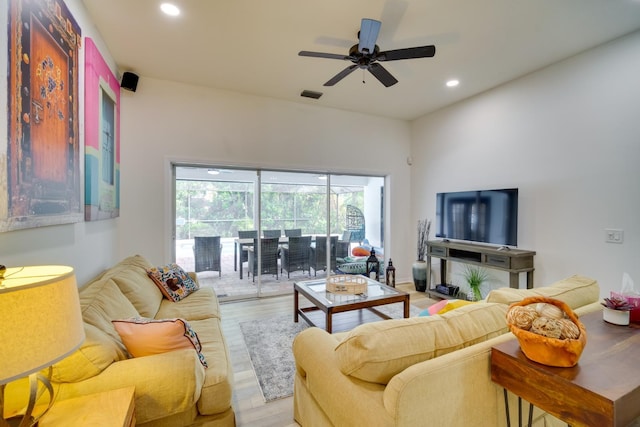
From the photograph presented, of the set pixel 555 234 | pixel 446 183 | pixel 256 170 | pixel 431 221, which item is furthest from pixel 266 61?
pixel 555 234

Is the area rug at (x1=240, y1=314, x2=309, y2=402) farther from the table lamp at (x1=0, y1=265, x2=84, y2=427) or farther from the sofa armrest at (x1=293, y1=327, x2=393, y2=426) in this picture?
the table lamp at (x1=0, y1=265, x2=84, y2=427)

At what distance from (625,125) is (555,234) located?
4.07ft

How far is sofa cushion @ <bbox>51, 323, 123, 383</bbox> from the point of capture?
3.99ft

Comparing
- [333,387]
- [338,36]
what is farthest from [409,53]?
[333,387]

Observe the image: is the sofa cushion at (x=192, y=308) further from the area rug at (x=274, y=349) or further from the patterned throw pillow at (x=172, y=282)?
the area rug at (x=274, y=349)

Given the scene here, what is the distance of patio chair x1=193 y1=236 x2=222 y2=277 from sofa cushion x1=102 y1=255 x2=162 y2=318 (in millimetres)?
1309

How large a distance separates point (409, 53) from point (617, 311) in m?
2.21

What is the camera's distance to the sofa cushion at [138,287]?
7.31 feet

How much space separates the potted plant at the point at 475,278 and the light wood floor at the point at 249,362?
63 cm

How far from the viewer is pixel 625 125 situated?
2.77m

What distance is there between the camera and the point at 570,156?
3.16 m

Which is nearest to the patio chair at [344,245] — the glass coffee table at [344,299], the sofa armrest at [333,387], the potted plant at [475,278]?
the glass coffee table at [344,299]

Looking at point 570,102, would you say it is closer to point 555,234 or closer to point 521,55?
point 521,55

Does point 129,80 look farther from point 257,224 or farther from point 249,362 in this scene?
point 249,362
